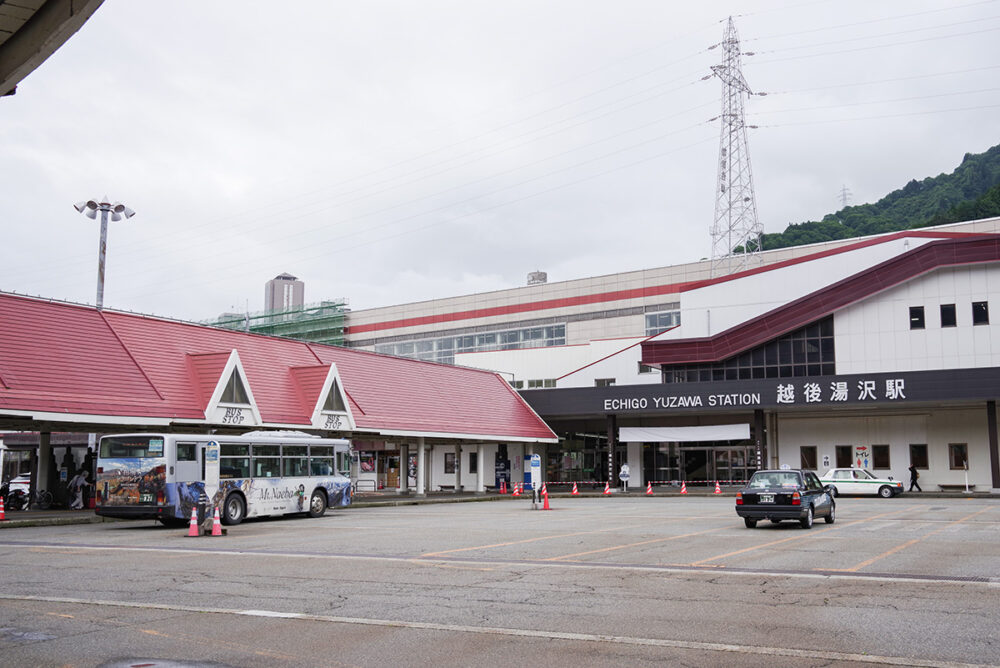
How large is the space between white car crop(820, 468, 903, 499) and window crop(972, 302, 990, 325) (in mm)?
10030

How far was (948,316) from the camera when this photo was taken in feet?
148

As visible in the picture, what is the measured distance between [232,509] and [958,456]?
122ft

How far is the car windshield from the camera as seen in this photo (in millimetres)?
22078

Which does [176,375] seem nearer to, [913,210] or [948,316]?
[948,316]

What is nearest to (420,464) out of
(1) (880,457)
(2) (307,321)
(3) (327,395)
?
(3) (327,395)

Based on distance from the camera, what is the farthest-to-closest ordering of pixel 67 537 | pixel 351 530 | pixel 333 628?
pixel 351 530
pixel 67 537
pixel 333 628

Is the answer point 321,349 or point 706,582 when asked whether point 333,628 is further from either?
point 321,349

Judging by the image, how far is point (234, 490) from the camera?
82.1 feet

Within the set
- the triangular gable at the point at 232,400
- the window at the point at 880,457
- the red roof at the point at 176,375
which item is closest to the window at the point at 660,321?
the window at the point at 880,457

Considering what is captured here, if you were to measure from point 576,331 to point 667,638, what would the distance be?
67.7 meters

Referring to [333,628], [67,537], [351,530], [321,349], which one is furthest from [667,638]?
[321,349]

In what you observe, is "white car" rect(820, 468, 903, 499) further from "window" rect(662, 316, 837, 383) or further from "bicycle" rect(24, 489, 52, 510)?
"bicycle" rect(24, 489, 52, 510)

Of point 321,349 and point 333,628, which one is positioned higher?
point 321,349

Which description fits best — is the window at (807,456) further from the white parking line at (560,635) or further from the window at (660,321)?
the white parking line at (560,635)
